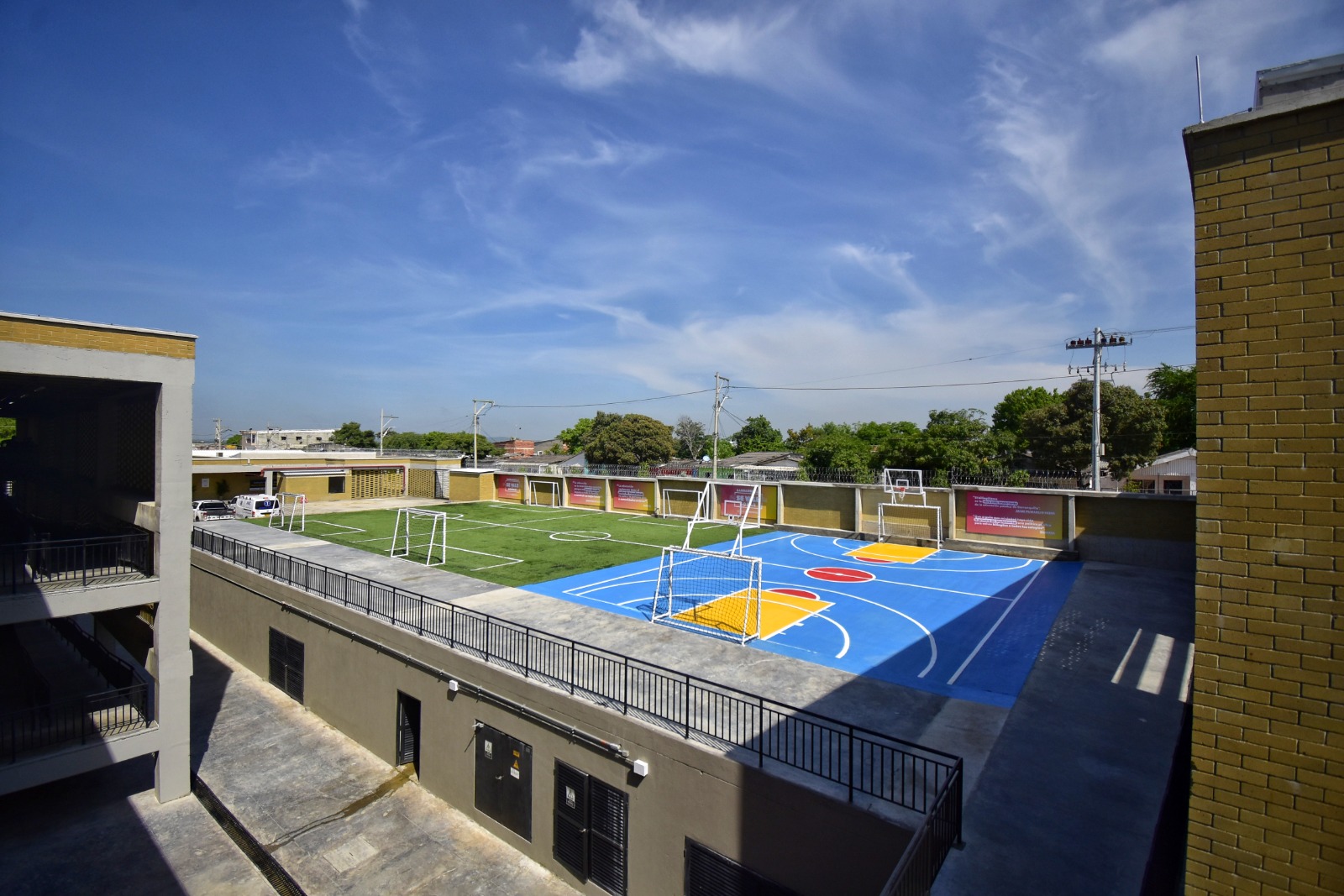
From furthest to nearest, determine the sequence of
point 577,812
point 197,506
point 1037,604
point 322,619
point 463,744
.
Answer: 1. point 197,506
2. point 1037,604
3. point 322,619
4. point 463,744
5. point 577,812

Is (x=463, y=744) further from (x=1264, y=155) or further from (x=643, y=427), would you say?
(x=643, y=427)

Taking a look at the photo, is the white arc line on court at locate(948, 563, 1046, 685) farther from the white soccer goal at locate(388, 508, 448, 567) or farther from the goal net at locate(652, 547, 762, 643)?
the white soccer goal at locate(388, 508, 448, 567)

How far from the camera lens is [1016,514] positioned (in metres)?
25.6

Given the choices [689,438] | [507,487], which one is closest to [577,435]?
[689,438]

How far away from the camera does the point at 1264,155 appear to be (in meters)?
4.20

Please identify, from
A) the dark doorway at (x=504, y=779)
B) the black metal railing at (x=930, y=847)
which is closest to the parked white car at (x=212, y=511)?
the dark doorway at (x=504, y=779)

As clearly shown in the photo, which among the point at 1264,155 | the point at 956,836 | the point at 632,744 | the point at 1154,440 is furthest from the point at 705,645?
the point at 1154,440

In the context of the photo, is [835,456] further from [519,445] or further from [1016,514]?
[519,445]

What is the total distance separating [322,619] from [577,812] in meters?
9.65

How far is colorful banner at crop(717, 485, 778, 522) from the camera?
110 ft

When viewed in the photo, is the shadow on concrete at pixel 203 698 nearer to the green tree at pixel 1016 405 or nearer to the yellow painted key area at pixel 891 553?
the yellow painted key area at pixel 891 553

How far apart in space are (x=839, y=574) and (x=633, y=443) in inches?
2359

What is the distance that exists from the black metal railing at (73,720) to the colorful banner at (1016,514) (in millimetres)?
27230

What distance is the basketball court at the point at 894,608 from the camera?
42.8 ft
